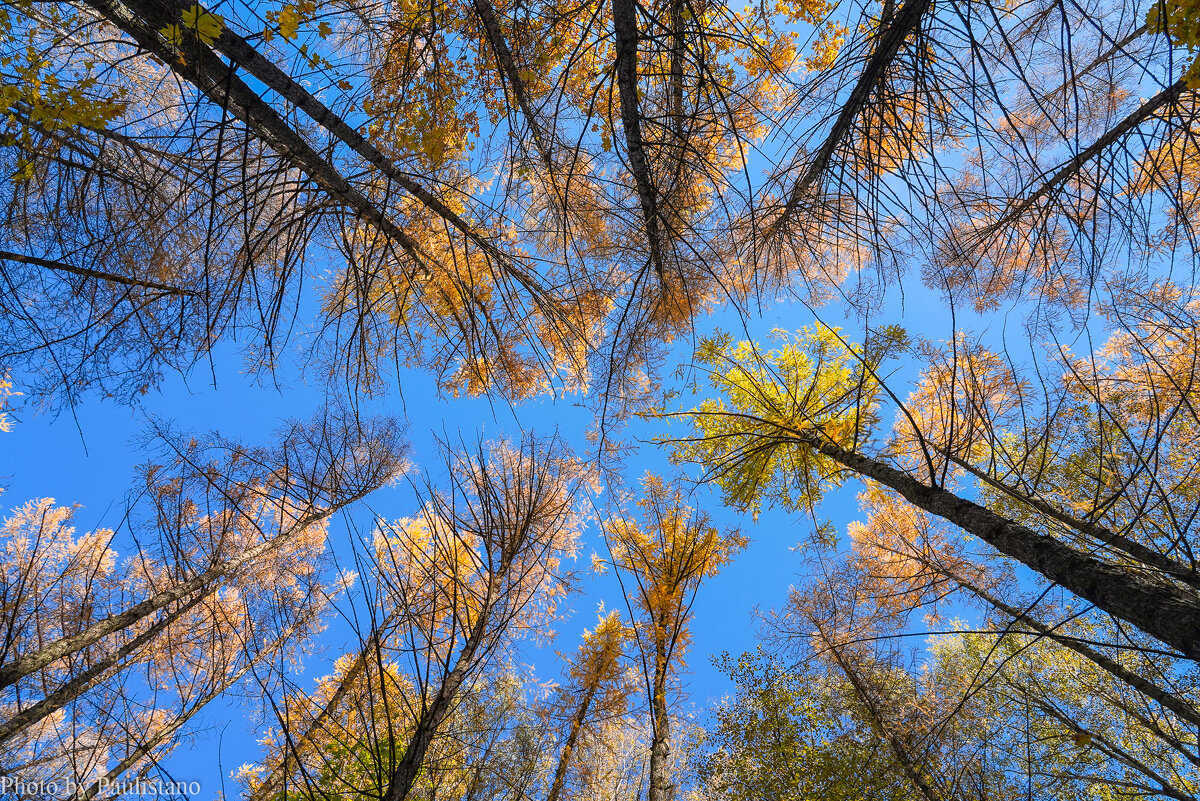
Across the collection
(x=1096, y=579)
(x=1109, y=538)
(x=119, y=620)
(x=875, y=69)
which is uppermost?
(x=875, y=69)

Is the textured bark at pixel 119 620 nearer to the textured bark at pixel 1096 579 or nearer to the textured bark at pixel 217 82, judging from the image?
the textured bark at pixel 217 82

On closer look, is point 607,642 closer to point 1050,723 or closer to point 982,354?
point 1050,723

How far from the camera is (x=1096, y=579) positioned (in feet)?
7.38

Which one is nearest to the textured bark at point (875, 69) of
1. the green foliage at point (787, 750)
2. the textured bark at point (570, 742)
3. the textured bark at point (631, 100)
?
the textured bark at point (631, 100)

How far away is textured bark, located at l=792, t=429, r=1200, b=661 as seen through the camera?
1922 millimetres

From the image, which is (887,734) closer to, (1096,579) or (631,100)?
(1096,579)

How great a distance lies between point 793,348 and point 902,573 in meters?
4.68

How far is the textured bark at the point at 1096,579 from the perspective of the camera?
192 centimetres

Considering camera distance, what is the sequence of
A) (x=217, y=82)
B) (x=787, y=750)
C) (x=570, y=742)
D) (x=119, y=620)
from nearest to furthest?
(x=217, y=82) → (x=119, y=620) → (x=787, y=750) → (x=570, y=742)

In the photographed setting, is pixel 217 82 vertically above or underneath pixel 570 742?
above

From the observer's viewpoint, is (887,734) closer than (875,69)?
No

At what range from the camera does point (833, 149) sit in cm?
211

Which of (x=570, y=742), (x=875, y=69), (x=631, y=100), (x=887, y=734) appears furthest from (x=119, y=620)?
(x=887, y=734)

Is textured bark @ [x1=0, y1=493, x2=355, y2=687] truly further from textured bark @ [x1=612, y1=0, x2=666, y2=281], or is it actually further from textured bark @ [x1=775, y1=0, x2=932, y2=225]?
textured bark @ [x1=775, y1=0, x2=932, y2=225]
